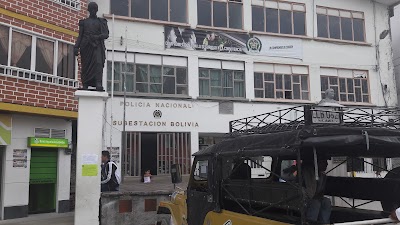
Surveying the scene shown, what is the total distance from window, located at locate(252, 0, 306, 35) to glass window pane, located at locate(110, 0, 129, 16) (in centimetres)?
636

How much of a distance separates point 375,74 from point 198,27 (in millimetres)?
10258

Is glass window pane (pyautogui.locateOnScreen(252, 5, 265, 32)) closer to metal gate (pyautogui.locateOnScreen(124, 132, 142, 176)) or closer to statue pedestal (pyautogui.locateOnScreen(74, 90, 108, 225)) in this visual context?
metal gate (pyautogui.locateOnScreen(124, 132, 142, 176))

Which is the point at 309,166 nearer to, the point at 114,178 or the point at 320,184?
the point at 320,184

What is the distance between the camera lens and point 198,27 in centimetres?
1836

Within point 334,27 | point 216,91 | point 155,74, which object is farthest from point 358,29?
point 155,74

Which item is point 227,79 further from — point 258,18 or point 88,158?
point 88,158

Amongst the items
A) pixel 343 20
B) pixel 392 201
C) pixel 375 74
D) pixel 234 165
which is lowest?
pixel 392 201

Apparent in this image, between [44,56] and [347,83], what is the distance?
50.2 feet

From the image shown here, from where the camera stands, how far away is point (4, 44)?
1234 centimetres

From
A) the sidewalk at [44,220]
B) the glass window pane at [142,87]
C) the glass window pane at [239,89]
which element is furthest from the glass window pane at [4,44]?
the glass window pane at [239,89]

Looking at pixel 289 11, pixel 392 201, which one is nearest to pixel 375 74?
pixel 289 11

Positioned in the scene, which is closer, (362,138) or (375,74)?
(362,138)

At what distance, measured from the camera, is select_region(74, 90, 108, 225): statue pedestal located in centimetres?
893

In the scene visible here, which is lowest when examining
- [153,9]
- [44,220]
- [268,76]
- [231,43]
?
[44,220]
